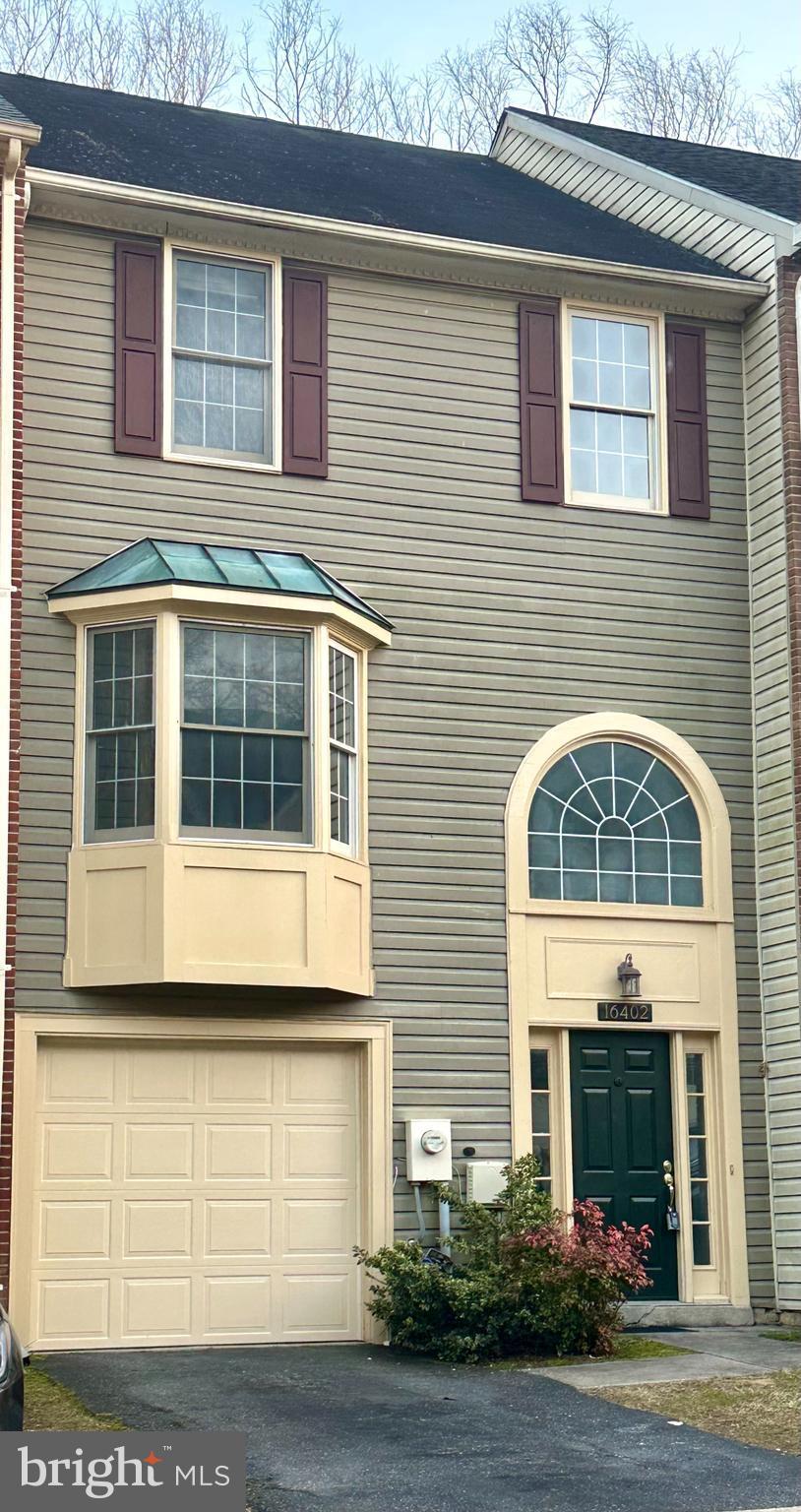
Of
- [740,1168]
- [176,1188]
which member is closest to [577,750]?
[740,1168]

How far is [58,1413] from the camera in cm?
995

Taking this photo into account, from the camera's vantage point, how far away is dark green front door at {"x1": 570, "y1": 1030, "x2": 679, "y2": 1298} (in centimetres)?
1405

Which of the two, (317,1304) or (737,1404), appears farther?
(317,1304)

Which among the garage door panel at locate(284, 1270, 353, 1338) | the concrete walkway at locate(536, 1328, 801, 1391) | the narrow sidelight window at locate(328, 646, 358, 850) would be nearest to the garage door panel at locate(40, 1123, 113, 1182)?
the garage door panel at locate(284, 1270, 353, 1338)

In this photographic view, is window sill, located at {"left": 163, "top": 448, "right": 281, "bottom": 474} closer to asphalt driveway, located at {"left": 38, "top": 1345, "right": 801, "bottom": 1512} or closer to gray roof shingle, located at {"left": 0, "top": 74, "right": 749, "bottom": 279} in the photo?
gray roof shingle, located at {"left": 0, "top": 74, "right": 749, "bottom": 279}

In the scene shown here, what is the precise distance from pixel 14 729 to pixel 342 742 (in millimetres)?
2464

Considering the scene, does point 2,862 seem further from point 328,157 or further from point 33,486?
point 328,157

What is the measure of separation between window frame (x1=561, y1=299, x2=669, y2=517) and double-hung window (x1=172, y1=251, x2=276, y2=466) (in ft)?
8.21

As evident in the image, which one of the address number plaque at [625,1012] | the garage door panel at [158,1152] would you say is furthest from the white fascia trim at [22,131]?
the address number plaque at [625,1012]

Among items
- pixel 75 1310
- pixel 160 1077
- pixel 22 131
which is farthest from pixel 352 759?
pixel 22 131

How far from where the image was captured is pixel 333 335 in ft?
47.8

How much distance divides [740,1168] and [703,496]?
5.50m

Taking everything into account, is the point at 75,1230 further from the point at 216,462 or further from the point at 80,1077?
the point at 216,462

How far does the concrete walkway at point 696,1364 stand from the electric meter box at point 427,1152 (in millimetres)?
1932
